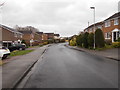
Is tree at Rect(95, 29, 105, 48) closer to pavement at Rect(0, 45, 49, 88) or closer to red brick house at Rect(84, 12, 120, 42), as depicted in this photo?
red brick house at Rect(84, 12, 120, 42)

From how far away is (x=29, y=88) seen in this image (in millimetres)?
4801

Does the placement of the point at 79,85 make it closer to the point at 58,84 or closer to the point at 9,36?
the point at 58,84

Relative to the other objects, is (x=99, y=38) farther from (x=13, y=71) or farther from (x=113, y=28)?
(x=13, y=71)

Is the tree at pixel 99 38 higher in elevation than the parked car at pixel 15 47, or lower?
higher

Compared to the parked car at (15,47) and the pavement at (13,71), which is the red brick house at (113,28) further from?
the pavement at (13,71)

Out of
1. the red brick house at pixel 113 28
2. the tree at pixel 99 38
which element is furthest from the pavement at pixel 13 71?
the red brick house at pixel 113 28

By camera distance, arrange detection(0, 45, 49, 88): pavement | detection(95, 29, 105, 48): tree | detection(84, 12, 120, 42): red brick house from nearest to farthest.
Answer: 1. detection(0, 45, 49, 88): pavement
2. detection(95, 29, 105, 48): tree
3. detection(84, 12, 120, 42): red brick house

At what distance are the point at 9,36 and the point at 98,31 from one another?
26.0 metres

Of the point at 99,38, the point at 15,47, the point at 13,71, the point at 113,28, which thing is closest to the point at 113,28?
the point at 113,28

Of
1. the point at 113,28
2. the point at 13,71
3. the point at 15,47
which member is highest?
the point at 113,28

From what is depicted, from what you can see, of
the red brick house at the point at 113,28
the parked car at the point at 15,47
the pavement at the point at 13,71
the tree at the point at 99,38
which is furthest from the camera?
the red brick house at the point at 113,28

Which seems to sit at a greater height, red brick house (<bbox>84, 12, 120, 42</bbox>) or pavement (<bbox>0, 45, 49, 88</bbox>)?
red brick house (<bbox>84, 12, 120, 42</bbox>)

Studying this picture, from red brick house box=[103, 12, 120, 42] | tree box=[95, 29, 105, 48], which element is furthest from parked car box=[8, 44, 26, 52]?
red brick house box=[103, 12, 120, 42]

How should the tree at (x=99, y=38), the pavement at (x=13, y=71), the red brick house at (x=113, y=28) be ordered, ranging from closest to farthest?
the pavement at (x=13, y=71)
the tree at (x=99, y=38)
the red brick house at (x=113, y=28)
